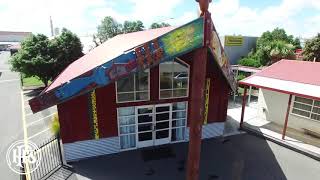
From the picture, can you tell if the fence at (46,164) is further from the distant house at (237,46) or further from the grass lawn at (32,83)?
the distant house at (237,46)

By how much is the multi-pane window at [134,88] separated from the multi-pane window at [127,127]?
63cm

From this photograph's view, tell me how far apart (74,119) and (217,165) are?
289 inches

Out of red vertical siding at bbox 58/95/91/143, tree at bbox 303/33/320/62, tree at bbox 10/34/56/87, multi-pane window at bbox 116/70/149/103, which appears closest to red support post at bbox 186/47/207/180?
multi-pane window at bbox 116/70/149/103

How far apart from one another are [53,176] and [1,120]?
9873 mm

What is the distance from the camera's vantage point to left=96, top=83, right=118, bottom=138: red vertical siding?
37.2 feet

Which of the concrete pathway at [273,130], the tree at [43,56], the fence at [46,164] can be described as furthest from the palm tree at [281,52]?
the fence at [46,164]

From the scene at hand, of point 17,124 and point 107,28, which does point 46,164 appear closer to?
point 17,124

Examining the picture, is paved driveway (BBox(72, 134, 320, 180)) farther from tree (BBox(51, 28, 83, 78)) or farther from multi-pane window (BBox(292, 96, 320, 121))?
tree (BBox(51, 28, 83, 78))

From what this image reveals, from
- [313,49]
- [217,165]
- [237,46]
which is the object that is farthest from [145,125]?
[313,49]

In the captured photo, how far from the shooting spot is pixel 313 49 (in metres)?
31.2

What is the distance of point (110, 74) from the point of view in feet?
27.1

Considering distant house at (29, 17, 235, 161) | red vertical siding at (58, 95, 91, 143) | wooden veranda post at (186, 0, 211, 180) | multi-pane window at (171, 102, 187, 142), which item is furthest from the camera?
multi-pane window at (171, 102, 187, 142)

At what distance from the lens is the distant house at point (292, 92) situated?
13.1 m

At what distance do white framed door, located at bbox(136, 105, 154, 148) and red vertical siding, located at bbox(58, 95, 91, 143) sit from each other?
2.63m
